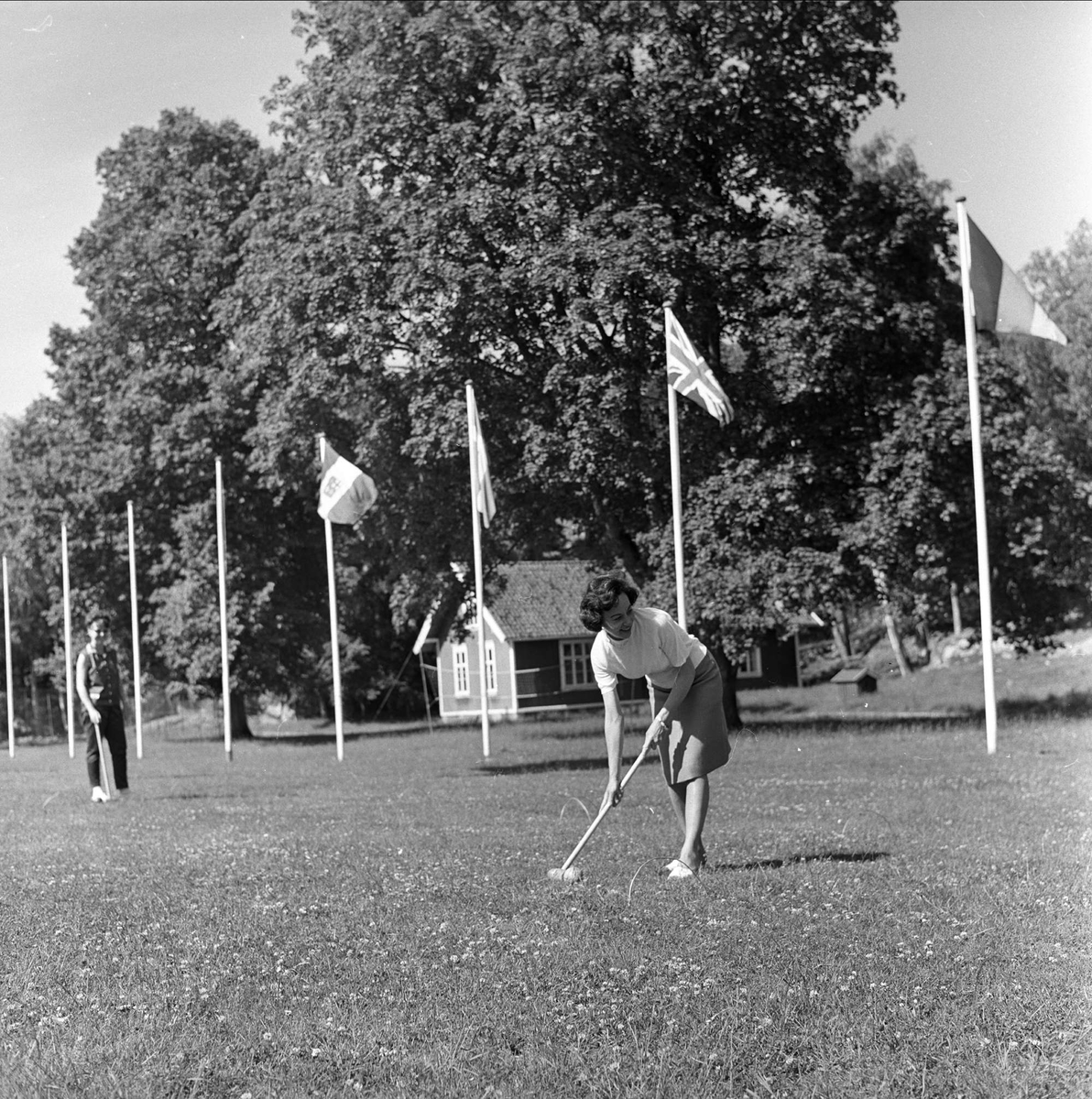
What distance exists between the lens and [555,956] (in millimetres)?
7414

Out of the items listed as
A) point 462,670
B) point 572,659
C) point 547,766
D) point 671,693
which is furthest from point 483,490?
point 462,670

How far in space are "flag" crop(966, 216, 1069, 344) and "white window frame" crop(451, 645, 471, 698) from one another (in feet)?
150

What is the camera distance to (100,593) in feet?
147

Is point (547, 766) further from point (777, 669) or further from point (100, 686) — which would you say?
point (777, 669)

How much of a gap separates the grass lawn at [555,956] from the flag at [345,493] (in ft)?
36.9

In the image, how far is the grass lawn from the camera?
5648 millimetres

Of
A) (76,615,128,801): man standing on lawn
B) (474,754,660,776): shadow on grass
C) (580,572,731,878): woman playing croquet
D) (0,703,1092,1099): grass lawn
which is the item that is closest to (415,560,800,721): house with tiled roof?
(474,754,660,776): shadow on grass

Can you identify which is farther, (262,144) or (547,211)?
(262,144)

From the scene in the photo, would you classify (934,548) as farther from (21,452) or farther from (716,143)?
(21,452)

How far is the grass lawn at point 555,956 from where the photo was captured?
18.5ft

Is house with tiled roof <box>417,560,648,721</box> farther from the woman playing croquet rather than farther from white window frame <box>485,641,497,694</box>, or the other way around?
the woman playing croquet

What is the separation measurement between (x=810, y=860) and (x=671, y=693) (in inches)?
72.8

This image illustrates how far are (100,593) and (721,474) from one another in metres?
23.1

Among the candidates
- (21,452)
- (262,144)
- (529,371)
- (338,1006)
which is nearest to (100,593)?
(21,452)
